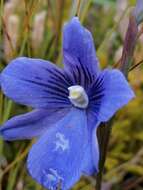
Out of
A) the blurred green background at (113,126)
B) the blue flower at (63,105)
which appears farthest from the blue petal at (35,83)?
the blurred green background at (113,126)

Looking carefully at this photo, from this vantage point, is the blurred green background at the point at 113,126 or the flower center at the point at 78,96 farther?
the blurred green background at the point at 113,126

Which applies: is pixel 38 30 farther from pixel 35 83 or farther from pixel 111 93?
pixel 111 93

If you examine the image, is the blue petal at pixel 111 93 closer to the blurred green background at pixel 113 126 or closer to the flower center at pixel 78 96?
the flower center at pixel 78 96

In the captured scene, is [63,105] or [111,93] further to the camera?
[63,105]

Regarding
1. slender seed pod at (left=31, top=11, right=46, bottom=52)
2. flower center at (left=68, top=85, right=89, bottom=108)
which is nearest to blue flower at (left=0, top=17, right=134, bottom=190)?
flower center at (left=68, top=85, right=89, bottom=108)

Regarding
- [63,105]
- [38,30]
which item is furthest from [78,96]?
[38,30]

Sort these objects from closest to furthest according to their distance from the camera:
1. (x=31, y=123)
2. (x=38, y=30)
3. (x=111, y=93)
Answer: (x=111, y=93) < (x=31, y=123) < (x=38, y=30)
